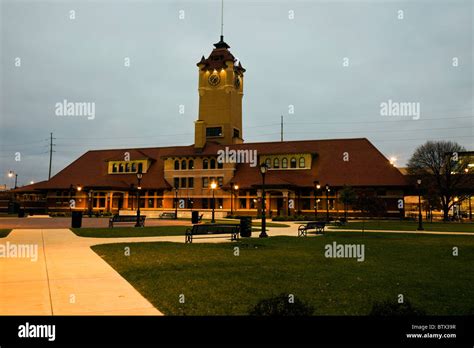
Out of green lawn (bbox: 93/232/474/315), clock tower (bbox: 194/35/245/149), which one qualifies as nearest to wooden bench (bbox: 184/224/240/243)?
green lawn (bbox: 93/232/474/315)

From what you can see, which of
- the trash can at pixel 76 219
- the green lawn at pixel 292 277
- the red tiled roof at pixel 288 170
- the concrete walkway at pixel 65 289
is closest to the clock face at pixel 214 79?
the red tiled roof at pixel 288 170

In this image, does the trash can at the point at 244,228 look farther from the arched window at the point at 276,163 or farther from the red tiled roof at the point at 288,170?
the arched window at the point at 276,163

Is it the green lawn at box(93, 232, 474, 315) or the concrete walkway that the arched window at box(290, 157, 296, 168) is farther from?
the concrete walkway

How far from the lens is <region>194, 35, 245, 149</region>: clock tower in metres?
63.5

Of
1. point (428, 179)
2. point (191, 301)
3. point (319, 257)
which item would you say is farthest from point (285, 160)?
point (191, 301)

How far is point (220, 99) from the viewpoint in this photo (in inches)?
2537

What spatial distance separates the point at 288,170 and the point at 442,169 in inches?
812

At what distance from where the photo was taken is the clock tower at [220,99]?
63531mm

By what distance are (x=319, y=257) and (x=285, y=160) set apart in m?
43.1

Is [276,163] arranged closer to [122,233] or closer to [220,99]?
[220,99]

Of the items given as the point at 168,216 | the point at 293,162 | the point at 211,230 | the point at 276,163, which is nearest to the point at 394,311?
the point at 211,230

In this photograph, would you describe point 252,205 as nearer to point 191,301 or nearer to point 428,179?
point 428,179

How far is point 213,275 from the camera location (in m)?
10.3

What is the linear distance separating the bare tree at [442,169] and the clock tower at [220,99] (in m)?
28.1
